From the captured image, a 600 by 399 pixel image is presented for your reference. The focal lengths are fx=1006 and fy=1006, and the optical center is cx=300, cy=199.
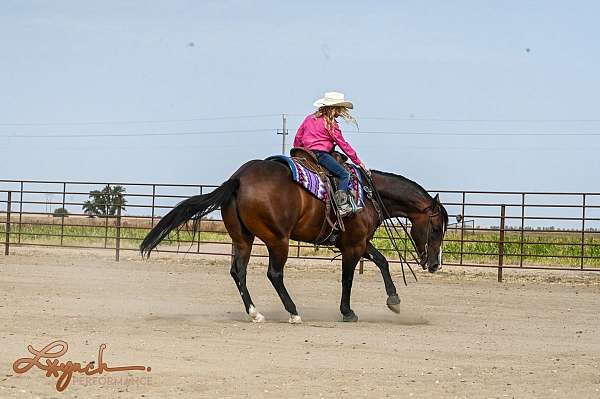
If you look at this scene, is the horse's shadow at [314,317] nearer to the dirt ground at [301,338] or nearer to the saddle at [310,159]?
the dirt ground at [301,338]

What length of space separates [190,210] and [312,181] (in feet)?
3.78

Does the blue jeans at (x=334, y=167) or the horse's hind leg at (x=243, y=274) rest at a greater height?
the blue jeans at (x=334, y=167)

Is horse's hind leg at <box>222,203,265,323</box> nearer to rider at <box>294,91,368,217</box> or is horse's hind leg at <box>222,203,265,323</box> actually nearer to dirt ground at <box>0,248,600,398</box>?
dirt ground at <box>0,248,600,398</box>

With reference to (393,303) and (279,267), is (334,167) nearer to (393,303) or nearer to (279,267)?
(279,267)

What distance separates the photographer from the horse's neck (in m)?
10.1

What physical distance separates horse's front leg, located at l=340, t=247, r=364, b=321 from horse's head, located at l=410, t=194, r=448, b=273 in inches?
35.6

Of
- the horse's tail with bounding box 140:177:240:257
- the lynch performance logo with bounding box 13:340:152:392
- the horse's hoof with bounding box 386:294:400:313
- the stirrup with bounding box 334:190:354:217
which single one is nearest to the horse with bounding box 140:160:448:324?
the horse's tail with bounding box 140:177:240:257

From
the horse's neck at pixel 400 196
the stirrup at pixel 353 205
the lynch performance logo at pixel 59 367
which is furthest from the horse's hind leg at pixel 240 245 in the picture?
the lynch performance logo at pixel 59 367

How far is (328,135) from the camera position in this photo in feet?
31.8

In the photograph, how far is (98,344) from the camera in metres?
7.32

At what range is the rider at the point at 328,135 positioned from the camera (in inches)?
377

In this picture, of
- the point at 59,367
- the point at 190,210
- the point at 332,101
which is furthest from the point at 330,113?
the point at 59,367

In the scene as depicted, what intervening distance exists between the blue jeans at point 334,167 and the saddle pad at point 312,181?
0.11 metres

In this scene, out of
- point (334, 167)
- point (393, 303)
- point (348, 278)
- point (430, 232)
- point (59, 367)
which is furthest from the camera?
point (430, 232)
